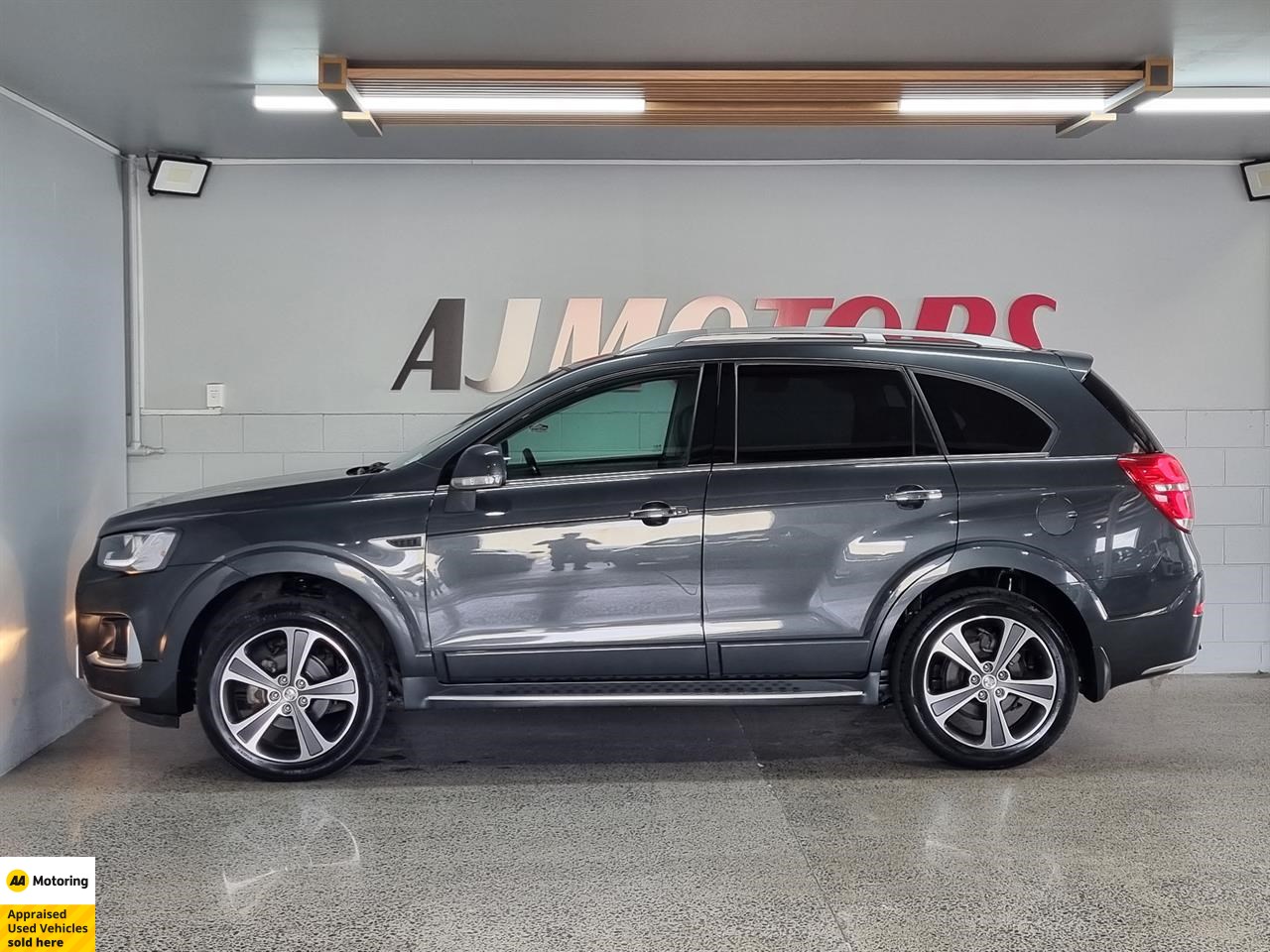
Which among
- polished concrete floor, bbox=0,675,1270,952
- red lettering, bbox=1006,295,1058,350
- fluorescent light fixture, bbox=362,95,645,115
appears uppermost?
fluorescent light fixture, bbox=362,95,645,115

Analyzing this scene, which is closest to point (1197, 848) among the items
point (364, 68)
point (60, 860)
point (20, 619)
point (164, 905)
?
point (164, 905)

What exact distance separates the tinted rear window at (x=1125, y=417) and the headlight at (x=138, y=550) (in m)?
3.78

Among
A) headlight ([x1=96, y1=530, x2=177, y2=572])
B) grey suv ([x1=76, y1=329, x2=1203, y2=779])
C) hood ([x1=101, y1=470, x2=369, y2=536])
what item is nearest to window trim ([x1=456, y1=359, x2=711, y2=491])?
grey suv ([x1=76, y1=329, x2=1203, y2=779])

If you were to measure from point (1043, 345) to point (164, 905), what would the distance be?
5433 millimetres

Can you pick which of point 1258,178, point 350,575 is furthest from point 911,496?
point 1258,178

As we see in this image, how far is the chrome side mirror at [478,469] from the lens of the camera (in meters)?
4.51

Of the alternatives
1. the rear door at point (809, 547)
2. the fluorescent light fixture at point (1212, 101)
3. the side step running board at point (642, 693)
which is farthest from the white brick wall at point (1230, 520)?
the rear door at point (809, 547)

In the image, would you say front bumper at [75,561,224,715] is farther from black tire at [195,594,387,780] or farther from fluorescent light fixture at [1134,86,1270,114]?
fluorescent light fixture at [1134,86,1270,114]

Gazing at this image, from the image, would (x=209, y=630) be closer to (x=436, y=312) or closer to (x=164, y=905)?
(x=164, y=905)

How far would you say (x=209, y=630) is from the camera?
4.60m

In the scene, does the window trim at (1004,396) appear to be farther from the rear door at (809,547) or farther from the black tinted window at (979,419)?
the rear door at (809,547)

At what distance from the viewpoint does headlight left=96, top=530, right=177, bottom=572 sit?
460cm

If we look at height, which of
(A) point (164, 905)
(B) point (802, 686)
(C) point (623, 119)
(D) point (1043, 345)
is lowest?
(A) point (164, 905)

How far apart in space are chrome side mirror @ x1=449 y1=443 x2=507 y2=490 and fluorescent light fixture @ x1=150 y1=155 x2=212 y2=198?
3.06m
